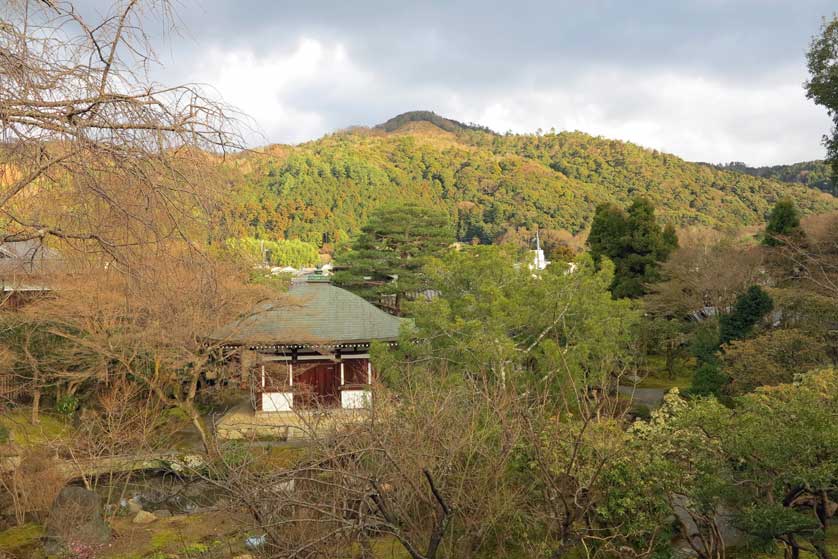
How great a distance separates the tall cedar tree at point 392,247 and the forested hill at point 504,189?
18.6m

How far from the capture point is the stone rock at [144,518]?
9594mm

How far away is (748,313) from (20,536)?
13977 millimetres

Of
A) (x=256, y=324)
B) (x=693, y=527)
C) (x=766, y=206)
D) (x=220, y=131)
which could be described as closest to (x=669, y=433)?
(x=693, y=527)

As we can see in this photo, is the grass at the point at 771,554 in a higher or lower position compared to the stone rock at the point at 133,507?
higher

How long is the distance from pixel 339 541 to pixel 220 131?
3.06m

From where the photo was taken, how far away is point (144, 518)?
9.64 m

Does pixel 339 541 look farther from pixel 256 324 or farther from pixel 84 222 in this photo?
pixel 256 324

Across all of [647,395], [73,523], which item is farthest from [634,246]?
[73,523]

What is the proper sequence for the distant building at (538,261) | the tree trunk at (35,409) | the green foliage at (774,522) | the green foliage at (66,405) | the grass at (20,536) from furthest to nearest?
the distant building at (538,261) < the green foliage at (66,405) < the tree trunk at (35,409) < the grass at (20,536) < the green foliage at (774,522)

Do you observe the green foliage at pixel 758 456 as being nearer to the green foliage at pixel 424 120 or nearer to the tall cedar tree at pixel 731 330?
the tall cedar tree at pixel 731 330

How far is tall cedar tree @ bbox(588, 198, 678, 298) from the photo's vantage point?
21703 millimetres

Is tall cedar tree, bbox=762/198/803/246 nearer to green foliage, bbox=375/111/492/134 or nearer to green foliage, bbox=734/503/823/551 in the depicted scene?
green foliage, bbox=734/503/823/551

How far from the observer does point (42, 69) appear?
228 cm

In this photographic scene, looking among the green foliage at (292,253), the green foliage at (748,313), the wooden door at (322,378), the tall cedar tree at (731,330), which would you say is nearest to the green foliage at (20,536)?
the wooden door at (322,378)
